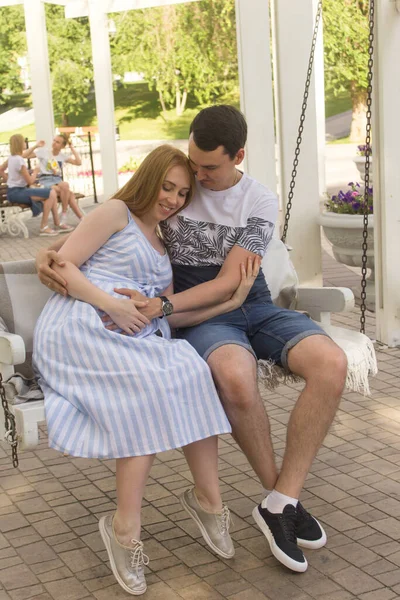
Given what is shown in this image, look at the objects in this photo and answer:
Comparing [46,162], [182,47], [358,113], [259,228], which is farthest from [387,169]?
[182,47]

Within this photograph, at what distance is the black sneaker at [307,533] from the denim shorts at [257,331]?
508mm

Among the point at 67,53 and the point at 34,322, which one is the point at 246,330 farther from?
the point at 67,53

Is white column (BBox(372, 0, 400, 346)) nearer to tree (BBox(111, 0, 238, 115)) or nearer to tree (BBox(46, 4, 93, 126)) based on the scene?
tree (BBox(111, 0, 238, 115))

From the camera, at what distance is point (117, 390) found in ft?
9.26

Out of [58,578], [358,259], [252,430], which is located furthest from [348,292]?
[358,259]

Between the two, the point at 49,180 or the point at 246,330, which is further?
the point at 49,180

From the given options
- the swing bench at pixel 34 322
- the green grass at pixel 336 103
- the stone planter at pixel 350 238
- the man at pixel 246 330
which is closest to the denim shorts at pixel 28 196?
the stone planter at pixel 350 238

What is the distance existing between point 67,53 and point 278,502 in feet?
93.8

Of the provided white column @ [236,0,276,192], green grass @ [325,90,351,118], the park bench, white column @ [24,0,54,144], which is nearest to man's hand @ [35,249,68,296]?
white column @ [236,0,276,192]

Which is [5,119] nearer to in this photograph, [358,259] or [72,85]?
[72,85]

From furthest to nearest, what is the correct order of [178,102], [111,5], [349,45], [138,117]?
1. [138,117]
2. [178,102]
3. [349,45]
4. [111,5]

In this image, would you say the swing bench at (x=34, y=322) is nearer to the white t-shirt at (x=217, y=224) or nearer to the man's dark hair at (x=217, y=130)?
the white t-shirt at (x=217, y=224)

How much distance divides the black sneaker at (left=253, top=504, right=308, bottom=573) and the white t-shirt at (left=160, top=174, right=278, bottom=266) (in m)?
0.96

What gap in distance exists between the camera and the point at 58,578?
9.80ft
